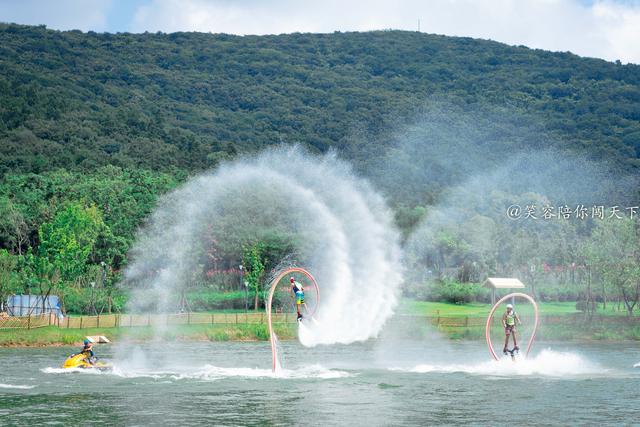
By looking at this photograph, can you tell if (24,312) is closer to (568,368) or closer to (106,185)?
(106,185)

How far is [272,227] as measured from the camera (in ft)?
367

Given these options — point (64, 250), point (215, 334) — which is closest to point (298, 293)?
point (215, 334)

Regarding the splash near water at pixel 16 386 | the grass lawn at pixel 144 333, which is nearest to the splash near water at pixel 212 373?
the splash near water at pixel 16 386

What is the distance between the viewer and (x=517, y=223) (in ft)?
432

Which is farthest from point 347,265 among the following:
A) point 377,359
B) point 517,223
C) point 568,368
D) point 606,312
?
point 517,223

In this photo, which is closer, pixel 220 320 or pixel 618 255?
pixel 618 255

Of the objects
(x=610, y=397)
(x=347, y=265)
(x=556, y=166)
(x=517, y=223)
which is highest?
(x=556, y=166)

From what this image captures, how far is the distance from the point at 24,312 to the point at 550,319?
161 ft

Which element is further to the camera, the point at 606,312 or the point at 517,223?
the point at 517,223

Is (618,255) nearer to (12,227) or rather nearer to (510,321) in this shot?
(510,321)

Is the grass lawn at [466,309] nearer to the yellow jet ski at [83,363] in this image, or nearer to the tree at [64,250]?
the tree at [64,250]

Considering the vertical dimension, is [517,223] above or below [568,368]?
above

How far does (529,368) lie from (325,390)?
14.2 m

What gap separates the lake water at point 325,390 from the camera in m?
43.2
